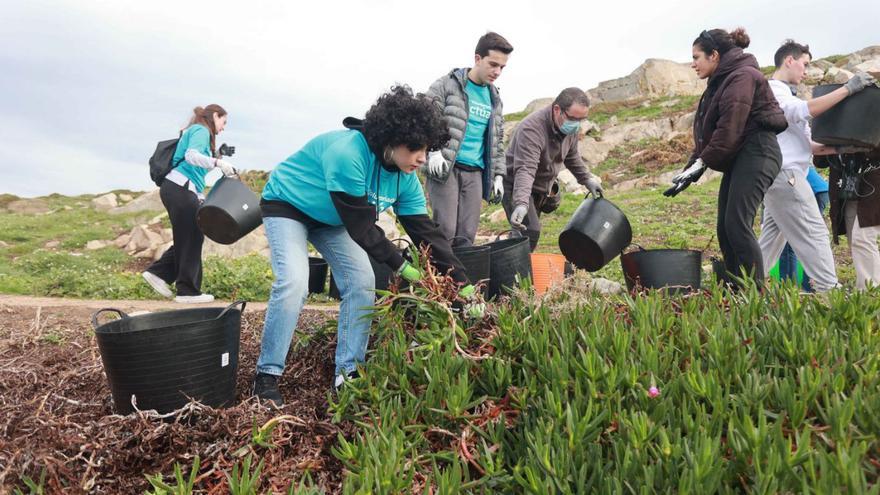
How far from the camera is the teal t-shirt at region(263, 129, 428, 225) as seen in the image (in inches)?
116

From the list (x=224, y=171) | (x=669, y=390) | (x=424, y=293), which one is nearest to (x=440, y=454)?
(x=669, y=390)

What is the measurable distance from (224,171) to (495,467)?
4.62 metres

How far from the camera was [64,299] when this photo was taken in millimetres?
7457

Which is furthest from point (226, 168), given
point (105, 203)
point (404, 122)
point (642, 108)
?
point (642, 108)

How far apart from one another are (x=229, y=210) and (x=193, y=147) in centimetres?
90

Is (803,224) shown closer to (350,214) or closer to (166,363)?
(350,214)

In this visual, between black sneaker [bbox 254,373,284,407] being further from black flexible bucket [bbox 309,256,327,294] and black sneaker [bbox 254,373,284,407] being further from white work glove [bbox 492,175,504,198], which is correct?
white work glove [bbox 492,175,504,198]

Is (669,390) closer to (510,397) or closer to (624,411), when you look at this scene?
(624,411)

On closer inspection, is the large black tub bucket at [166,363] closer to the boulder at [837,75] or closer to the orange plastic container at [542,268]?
the orange plastic container at [542,268]

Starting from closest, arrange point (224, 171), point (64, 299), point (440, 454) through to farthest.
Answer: point (440, 454) < point (224, 171) < point (64, 299)

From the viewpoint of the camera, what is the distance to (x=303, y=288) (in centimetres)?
311

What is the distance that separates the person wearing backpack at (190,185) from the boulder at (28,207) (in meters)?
20.6

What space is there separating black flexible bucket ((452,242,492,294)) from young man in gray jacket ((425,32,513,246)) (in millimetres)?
846

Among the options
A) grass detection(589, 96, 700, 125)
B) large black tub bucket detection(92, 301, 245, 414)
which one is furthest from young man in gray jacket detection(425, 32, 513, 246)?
grass detection(589, 96, 700, 125)
